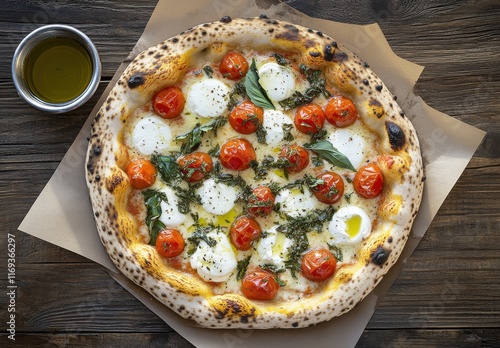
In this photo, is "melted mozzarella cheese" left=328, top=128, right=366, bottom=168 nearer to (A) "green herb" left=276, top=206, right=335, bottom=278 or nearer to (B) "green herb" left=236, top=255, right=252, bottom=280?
(A) "green herb" left=276, top=206, right=335, bottom=278

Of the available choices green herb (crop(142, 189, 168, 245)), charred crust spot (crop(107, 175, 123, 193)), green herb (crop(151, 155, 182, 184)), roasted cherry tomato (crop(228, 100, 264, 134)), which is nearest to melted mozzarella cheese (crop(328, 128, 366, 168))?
roasted cherry tomato (crop(228, 100, 264, 134))

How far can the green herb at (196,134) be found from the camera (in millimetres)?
4191

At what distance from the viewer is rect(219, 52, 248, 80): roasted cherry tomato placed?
4.23 meters

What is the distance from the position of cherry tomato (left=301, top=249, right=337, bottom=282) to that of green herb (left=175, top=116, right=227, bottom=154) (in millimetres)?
1103

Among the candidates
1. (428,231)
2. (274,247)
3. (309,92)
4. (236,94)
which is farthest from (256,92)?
(428,231)

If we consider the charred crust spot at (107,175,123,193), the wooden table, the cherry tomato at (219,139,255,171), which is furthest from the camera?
the wooden table

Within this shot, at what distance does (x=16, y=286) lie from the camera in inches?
174

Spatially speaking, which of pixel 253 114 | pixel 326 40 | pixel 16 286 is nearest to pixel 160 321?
pixel 16 286

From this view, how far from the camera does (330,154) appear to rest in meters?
4.19

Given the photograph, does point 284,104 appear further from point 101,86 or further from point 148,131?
point 101,86

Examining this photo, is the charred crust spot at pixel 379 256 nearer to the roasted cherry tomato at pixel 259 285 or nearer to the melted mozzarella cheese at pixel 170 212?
the roasted cherry tomato at pixel 259 285

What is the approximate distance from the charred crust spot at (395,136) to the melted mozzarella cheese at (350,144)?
202 mm

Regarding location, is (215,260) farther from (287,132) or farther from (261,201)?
(287,132)

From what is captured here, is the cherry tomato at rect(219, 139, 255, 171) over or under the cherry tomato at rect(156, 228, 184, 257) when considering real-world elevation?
over
